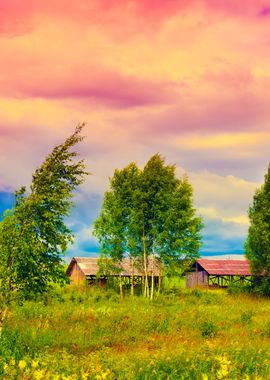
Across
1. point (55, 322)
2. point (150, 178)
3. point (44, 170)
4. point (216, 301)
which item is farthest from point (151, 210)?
point (44, 170)

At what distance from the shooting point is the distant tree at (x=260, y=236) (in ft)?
147

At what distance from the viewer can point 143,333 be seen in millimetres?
19719

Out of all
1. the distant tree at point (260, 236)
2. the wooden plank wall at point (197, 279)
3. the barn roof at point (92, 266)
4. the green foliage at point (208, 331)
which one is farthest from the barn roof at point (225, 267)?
the green foliage at point (208, 331)

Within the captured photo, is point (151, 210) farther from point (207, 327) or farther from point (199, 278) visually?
point (207, 327)

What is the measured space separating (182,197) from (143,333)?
2461cm

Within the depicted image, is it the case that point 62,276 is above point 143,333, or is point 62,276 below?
above

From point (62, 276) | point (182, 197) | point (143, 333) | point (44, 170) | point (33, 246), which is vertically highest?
point (182, 197)

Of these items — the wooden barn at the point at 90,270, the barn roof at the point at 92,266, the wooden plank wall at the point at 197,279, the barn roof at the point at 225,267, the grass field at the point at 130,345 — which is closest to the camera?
the grass field at the point at 130,345

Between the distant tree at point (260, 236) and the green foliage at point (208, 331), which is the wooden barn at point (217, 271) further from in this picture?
the green foliage at point (208, 331)

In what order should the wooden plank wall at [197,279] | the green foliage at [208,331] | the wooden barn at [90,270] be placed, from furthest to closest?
1. the wooden plank wall at [197,279]
2. the wooden barn at [90,270]
3. the green foliage at [208,331]

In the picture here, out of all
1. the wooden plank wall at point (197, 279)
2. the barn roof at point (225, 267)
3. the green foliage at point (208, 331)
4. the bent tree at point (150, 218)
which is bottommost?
the green foliage at point (208, 331)

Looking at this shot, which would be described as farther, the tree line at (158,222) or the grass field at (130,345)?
the tree line at (158,222)

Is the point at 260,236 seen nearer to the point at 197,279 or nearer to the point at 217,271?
the point at 217,271

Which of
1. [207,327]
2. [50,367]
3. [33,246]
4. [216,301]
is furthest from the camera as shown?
[216,301]
